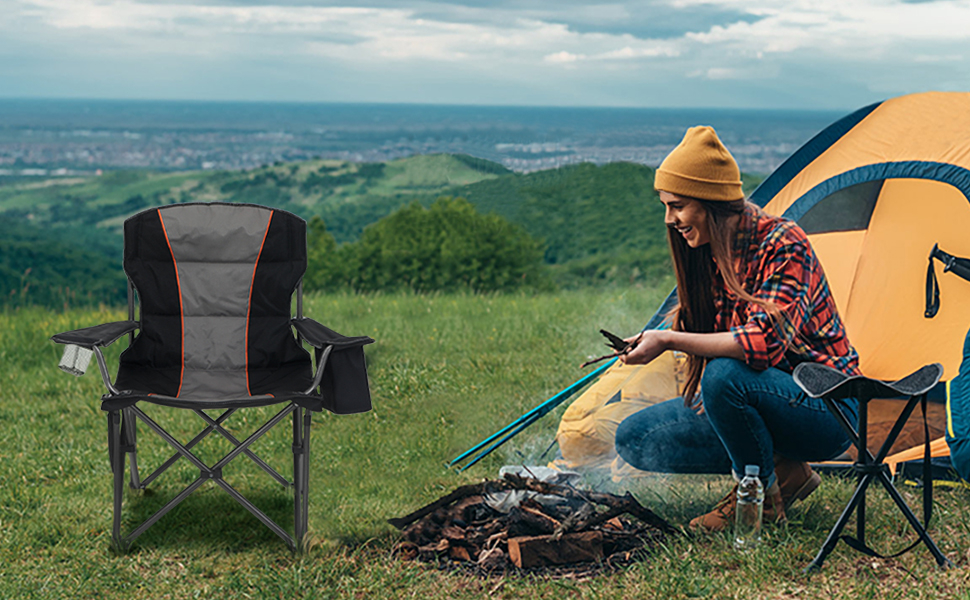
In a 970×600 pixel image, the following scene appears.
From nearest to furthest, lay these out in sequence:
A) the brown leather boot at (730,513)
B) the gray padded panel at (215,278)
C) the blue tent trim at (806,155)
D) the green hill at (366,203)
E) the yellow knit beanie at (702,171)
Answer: the yellow knit beanie at (702,171), the brown leather boot at (730,513), the gray padded panel at (215,278), the green hill at (366,203), the blue tent trim at (806,155)

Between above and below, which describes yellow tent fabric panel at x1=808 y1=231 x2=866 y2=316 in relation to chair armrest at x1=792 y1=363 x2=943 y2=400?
above

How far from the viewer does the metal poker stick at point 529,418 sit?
2.68m

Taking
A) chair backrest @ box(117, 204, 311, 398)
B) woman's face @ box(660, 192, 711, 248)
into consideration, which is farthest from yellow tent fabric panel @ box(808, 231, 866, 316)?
chair backrest @ box(117, 204, 311, 398)

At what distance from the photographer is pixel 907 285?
3.17m

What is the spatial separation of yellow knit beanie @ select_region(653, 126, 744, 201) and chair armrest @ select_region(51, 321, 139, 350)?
1.60 metres

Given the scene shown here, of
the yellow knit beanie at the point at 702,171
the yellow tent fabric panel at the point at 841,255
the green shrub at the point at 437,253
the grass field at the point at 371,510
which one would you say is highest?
the yellow knit beanie at the point at 702,171

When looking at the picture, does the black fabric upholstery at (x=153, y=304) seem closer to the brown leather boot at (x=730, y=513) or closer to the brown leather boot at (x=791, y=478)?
the brown leather boot at (x=730, y=513)

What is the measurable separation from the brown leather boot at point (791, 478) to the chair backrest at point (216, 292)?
1.46 metres

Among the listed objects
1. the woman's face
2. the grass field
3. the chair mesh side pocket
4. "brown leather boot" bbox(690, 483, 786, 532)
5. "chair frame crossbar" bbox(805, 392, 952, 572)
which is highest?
the woman's face

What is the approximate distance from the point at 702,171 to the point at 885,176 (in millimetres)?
1341

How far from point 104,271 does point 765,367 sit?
81.6 ft

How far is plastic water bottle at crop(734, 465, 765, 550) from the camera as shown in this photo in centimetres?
217

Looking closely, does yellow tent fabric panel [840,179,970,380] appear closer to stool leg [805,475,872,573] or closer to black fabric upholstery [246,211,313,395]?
stool leg [805,475,872,573]

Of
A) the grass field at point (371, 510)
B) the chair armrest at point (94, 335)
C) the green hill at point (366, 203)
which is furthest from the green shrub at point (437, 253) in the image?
the chair armrest at point (94, 335)
